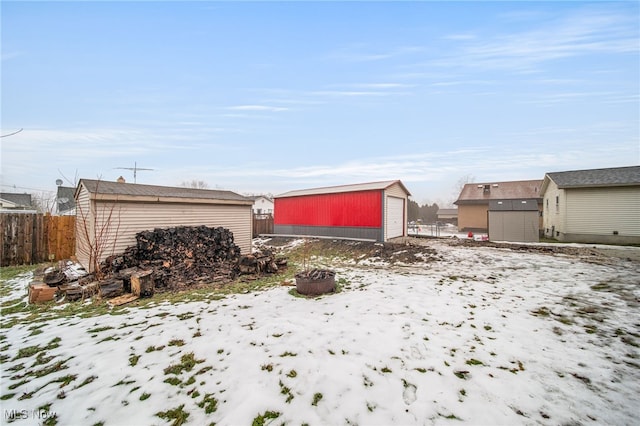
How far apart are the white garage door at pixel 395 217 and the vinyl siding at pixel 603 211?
9.57 m

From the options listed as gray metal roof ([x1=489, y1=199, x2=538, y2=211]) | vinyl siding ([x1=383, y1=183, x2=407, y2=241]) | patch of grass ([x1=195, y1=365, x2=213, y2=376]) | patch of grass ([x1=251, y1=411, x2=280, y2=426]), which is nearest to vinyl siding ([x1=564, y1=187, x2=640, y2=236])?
gray metal roof ([x1=489, y1=199, x2=538, y2=211])

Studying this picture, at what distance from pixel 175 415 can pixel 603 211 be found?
67.5 feet

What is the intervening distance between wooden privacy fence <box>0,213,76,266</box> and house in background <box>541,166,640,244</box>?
2535 centimetres

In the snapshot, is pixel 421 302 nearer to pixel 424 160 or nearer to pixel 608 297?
pixel 608 297

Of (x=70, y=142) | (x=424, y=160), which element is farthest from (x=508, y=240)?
(x=70, y=142)

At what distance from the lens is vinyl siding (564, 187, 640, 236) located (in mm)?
12852

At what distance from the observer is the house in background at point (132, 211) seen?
7328mm

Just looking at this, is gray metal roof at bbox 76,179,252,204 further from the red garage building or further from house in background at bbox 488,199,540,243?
house in background at bbox 488,199,540,243

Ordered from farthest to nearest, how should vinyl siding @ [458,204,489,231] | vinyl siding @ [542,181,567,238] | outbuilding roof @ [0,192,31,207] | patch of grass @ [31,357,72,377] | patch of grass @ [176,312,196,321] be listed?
outbuilding roof @ [0,192,31,207]
vinyl siding @ [458,204,489,231]
vinyl siding @ [542,181,567,238]
patch of grass @ [176,312,196,321]
patch of grass @ [31,357,72,377]

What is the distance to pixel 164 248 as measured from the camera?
7535mm

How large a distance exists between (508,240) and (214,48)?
60.4ft

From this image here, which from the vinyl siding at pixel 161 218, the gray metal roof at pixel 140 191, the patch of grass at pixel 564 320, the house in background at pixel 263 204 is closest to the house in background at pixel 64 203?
the house in background at pixel 263 204

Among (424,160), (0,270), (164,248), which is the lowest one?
(0,270)

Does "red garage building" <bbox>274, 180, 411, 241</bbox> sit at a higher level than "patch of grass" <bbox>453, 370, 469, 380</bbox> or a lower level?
higher
